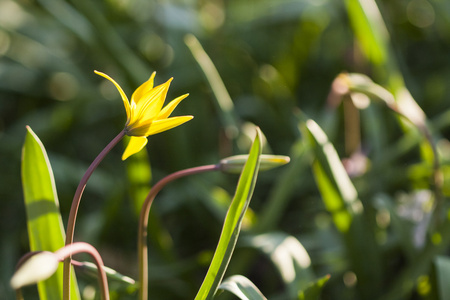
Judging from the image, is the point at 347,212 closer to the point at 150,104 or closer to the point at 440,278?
the point at 440,278

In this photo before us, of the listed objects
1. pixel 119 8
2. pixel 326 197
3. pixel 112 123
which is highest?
pixel 119 8

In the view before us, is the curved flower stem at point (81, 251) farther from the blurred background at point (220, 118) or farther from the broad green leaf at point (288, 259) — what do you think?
the broad green leaf at point (288, 259)

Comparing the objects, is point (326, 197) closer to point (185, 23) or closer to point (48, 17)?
point (185, 23)

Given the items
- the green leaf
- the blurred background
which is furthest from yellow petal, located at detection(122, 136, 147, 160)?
the blurred background

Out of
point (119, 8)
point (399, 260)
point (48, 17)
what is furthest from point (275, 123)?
point (48, 17)

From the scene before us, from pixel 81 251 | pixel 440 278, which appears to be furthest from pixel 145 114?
pixel 440 278

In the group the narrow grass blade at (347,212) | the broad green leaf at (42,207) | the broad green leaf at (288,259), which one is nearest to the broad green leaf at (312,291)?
the broad green leaf at (288,259)
